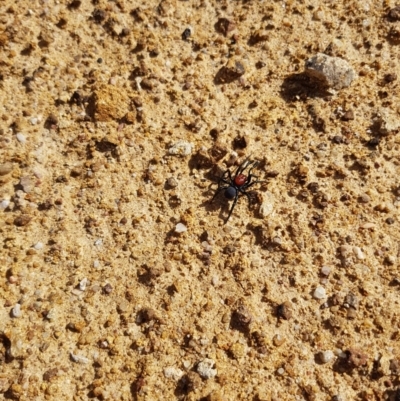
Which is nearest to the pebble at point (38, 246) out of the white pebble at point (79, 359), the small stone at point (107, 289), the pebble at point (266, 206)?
the small stone at point (107, 289)

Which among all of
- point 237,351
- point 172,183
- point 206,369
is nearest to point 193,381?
point 206,369

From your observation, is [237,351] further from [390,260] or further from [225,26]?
[225,26]

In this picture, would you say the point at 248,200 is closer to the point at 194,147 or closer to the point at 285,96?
the point at 194,147

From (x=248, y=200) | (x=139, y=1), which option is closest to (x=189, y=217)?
(x=248, y=200)

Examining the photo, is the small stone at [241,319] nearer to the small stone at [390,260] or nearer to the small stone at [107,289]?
the small stone at [107,289]

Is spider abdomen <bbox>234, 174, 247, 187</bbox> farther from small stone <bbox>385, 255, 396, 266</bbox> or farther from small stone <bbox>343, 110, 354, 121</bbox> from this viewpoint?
small stone <bbox>385, 255, 396, 266</bbox>
